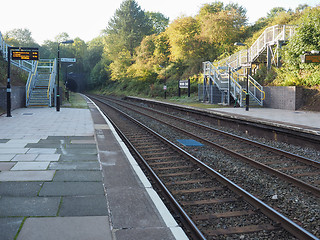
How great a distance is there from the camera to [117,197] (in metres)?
5.01

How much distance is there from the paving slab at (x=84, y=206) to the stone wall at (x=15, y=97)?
16.9 meters

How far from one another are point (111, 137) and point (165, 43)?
35.9 m

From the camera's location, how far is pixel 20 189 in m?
5.18

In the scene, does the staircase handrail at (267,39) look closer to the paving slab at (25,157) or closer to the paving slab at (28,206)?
the paving slab at (25,157)

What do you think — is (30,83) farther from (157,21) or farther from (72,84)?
(72,84)

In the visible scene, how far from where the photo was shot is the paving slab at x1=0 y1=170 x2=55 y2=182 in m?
5.74

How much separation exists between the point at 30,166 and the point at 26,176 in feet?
2.59

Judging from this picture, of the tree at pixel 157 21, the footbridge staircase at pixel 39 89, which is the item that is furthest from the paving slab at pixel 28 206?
the tree at pixel 157 21

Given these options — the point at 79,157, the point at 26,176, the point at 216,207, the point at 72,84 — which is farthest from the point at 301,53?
the point at 72,84

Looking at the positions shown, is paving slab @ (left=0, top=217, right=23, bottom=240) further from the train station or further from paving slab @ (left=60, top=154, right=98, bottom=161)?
paving slab @ (left=60, top=154, right=98, bottom=161)

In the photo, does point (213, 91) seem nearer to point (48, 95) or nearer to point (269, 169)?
point (48, 95)

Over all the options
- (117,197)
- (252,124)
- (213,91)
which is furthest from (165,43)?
(117,197)

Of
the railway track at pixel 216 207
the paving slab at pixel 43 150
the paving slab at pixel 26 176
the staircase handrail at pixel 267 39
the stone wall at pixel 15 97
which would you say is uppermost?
the staircase handrail at pixel 267 39

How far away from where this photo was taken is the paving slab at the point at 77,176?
230 inches
